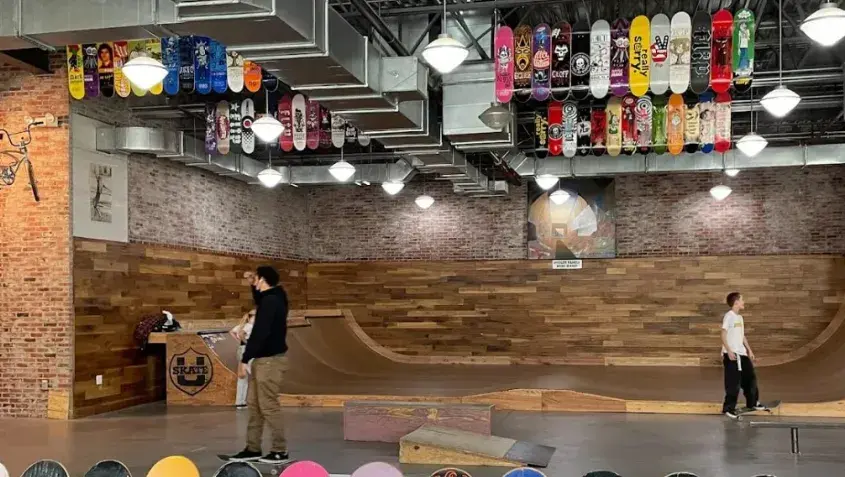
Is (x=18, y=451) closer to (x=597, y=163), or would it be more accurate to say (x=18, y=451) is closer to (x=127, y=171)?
(x=127, y=171)

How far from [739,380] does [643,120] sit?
3.48 m

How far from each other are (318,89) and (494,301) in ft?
34.0

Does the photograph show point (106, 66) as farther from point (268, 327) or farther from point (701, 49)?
point (701, 49)

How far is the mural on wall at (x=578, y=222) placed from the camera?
16594mm

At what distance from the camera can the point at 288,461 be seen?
651 centimetres

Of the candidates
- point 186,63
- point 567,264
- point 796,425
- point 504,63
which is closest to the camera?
point 796,425

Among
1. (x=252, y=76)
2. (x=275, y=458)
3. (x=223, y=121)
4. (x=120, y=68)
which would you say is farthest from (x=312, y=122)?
(x=275, y=458)

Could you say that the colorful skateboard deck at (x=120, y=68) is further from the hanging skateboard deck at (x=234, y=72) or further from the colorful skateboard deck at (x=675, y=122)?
the colorful skateboard deck at (x=675, y=122)

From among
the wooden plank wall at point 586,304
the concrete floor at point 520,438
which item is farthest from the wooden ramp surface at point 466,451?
the wooden plank wall at point 586,304

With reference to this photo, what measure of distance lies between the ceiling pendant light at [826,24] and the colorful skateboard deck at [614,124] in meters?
4.23

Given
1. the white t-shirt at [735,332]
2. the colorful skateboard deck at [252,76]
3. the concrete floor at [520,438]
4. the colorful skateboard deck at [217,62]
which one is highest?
the colorful skateboard deck at [217,62]

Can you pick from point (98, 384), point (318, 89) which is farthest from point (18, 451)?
point (318, 89)

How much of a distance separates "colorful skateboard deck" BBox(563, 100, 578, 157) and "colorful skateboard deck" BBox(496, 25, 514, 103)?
7.31 feet

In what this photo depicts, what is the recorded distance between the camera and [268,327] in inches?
249
